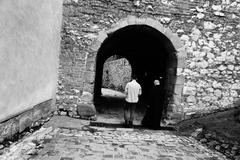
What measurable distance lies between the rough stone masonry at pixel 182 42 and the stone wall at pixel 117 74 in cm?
1074

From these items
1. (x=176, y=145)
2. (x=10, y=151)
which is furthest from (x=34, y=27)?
(x=176, y=145)

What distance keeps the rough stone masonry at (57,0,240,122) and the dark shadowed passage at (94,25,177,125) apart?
346 mm

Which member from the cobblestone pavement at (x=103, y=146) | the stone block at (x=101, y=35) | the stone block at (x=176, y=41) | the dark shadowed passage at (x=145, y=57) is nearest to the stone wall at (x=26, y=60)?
the cobblestone pavement at (x=103, y=146)

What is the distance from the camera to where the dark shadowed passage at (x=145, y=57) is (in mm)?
6043

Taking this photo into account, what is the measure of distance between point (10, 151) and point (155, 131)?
10.9 feet

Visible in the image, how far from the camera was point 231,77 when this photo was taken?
590cm

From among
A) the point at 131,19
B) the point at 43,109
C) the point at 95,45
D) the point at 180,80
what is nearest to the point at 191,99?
the point at 180,80

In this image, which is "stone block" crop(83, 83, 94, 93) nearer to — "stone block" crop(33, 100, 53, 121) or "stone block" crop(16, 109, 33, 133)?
"stone block" crop(33, 100, 53, 121)

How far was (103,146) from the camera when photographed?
380 cm

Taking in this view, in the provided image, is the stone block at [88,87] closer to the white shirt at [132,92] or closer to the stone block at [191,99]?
the white shirt at [132,92]

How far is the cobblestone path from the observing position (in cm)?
323

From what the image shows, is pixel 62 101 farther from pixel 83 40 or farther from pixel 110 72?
pixel 110 72

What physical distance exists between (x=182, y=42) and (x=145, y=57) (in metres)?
4.75

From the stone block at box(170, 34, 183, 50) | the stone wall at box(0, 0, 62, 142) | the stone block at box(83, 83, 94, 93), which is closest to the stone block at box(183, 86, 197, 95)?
the stone block at box(170, 34, 183, 50)
